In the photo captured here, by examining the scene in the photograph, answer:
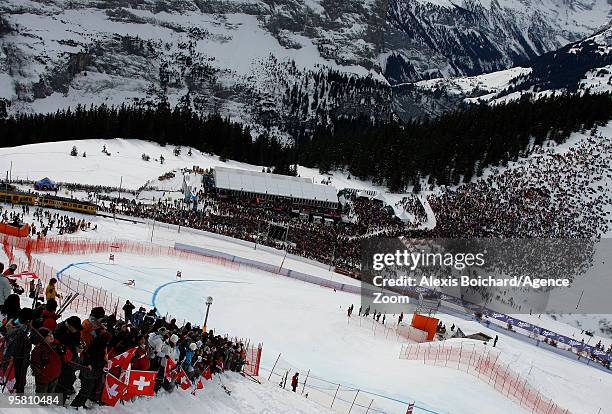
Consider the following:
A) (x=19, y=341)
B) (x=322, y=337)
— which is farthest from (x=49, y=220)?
(x=19, y=341)

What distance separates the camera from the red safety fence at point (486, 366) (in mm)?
26062

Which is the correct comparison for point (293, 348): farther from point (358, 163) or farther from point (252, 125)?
point (252, 125)

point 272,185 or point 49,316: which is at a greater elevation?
point 272,185

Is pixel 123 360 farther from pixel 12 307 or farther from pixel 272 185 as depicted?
pixel 272 185

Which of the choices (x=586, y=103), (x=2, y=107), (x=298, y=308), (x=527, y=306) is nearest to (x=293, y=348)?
(x=298, y=308)

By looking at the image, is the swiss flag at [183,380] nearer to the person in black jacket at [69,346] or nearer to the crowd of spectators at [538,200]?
the person in black jacket at [69,346]

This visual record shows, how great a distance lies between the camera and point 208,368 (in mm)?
15383

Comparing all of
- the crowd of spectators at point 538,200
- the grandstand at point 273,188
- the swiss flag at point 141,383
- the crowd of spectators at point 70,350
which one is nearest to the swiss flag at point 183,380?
the crowd of spectators at point 70,350

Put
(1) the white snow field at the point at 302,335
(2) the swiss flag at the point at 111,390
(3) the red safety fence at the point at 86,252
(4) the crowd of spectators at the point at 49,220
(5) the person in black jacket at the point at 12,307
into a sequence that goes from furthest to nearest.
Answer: (4) the crowd of spectators at the point at 49,220 → (1) the white snow field at the point at 302,335 → (3) the red safety fence at the point at 86,252 → (2) the swiss flag at the point at 111,390 → (5) the person in black jacket at the point at 12,307

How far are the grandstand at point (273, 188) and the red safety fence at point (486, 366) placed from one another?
149 feet

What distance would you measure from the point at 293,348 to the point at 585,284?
158 feet

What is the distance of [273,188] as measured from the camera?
77250mm

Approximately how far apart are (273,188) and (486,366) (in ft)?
170

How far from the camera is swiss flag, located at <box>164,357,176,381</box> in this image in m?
12.8
